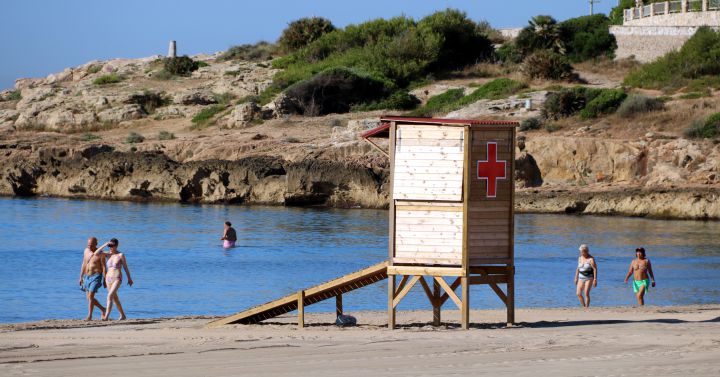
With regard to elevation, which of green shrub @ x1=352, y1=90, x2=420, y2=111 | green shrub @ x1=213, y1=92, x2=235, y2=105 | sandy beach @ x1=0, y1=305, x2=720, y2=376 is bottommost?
sandy beach @ x1=0, y1=305, x2=720, y2=376

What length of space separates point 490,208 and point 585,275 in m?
4.68

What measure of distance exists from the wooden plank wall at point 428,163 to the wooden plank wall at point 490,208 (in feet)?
0.71

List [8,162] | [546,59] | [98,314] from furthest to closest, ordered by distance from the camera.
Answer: [546,59] → [8,162] → [98,314]

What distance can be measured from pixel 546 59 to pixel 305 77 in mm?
11842

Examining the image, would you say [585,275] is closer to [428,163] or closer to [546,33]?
[428,163]

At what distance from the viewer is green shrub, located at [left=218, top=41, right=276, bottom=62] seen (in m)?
66.3

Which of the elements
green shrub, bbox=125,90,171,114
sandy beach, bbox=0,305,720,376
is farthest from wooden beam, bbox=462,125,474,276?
green shrub, bbox=125,90,171,114

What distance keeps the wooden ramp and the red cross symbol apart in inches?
68.4

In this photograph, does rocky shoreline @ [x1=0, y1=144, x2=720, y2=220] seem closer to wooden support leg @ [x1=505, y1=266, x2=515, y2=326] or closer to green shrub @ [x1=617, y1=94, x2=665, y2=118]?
green shrub @ [x1=617, y1=94, x2=665, y2=118]

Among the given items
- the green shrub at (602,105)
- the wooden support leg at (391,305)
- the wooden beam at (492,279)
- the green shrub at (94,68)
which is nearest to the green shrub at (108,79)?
the green shrub at (94,68)

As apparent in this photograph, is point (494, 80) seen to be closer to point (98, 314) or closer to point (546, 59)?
point (546, 59)

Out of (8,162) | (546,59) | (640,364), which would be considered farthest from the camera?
(546,59)

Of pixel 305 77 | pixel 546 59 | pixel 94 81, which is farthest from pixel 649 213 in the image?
pixel 94 81

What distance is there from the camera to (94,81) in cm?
6078
